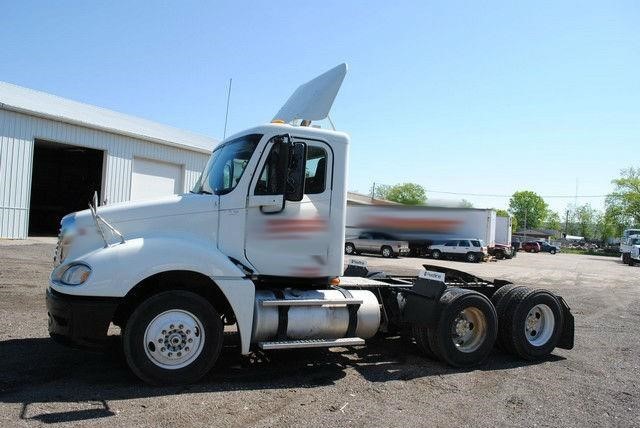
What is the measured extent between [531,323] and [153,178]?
68.6ft

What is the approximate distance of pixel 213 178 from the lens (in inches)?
247

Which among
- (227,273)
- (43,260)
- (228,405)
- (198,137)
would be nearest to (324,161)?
(227,273)

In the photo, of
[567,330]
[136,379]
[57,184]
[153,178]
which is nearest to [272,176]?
[136,379]

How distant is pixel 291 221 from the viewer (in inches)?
239

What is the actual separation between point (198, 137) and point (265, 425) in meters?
28.5

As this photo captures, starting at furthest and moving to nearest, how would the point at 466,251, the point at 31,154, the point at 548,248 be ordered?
the point at 548,248
the point at 466,251
the point at 31,154

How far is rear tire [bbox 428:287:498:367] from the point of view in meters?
6.67

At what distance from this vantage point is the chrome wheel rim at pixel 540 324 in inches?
297

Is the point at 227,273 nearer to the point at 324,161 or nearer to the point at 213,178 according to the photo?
the point at 213,178

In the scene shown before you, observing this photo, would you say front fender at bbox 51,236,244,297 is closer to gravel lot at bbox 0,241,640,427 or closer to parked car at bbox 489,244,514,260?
gravel lot at bbox 0,241,640,427

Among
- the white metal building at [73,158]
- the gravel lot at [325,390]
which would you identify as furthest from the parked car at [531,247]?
the gravel lot at [325,390]

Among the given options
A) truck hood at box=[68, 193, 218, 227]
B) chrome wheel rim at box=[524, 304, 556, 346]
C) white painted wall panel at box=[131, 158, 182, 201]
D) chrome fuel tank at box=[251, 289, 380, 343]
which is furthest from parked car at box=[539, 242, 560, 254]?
truck hood at box=[68, 193, 218, 227]

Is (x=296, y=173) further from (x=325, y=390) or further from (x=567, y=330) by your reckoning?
(x=567, y=330)

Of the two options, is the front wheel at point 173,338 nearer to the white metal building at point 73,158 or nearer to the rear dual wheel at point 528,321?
the rear dual wheel at point 528,321
